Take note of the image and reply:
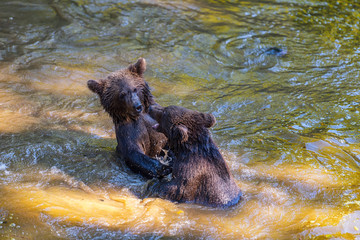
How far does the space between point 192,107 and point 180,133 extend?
3586mm

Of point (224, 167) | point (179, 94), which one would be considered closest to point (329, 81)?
point (179, 94)

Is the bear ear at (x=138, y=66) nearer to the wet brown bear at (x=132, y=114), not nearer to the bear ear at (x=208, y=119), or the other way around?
the wet brown bear at (x=132, y=114)

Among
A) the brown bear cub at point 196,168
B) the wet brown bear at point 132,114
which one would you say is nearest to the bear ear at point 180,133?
the brown bear cub at point 196,168

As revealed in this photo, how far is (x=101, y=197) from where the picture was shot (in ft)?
21.0

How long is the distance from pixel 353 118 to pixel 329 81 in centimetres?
206

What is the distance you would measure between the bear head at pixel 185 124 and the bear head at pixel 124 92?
744 mm

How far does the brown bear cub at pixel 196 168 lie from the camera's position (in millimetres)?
6238

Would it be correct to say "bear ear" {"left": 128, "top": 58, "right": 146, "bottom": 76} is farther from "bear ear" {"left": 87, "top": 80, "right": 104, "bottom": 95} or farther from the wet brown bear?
"bear ear" {"left": 87, "top": 80, "right": 104, "bottom": 95}

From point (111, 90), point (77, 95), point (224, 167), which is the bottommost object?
point (77, 95)

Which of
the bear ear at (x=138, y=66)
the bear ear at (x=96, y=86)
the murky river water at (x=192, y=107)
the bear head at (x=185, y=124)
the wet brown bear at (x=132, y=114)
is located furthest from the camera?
the bear ear at (x=138, y=66)

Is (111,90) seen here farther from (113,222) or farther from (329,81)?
(329,81)

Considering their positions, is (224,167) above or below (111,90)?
below

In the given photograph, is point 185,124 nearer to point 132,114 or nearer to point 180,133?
point 180,133

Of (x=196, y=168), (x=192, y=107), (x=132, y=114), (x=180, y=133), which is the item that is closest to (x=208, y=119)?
(x=180, y=133)
